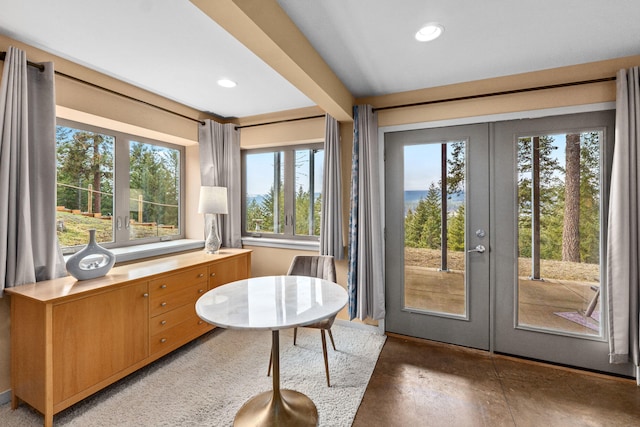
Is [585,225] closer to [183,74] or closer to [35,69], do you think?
[183,74]

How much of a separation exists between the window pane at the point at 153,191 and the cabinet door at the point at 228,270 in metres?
0.92

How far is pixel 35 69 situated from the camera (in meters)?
1.94

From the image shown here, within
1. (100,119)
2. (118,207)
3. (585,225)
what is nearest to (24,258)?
(118,207)

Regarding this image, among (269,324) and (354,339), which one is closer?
(269,324)

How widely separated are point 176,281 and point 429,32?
105 inches

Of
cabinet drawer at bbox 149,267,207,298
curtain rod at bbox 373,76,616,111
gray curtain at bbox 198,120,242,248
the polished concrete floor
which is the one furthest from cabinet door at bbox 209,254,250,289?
curtain rod at bbox 373,76,616,111

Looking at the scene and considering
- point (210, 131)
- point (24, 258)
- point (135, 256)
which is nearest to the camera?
point (24, 258)

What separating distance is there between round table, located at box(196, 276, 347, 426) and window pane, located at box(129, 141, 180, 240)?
1.71m

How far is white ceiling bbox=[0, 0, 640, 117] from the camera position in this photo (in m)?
1.57

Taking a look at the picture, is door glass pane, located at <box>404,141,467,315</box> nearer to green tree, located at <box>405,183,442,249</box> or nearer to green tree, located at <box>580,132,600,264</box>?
green tree, located at <box>405,183,442,249</box>

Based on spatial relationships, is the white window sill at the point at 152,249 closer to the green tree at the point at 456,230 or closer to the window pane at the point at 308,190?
the window pane at the point at 308,190

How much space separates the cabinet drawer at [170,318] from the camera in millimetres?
2268

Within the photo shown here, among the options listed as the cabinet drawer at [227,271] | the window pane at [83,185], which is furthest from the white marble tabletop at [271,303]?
the window pane at [83,185]

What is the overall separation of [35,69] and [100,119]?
521mm
